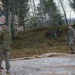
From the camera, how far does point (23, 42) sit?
35.7 m

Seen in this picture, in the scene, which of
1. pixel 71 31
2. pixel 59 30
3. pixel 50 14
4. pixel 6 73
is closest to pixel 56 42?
pixel 59 30

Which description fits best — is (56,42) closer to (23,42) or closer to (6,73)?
(23,42)

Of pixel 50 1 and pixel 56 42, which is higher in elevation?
pixel 50 1

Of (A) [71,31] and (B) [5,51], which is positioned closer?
(B) [5,51]

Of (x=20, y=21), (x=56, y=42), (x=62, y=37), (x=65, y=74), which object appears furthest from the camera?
(x=20, y=21)

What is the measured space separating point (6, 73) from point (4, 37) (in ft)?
4.49

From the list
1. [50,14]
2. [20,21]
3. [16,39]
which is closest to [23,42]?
[16,39]

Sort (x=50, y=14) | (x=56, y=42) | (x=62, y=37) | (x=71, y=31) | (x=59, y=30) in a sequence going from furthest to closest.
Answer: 1. (x=50, y=14)
2. (x=59, y=30)
3. (x=62, y=37)
4. (x=56, y=42)
5. (x=71, y=31)

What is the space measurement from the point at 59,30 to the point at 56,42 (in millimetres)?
5046

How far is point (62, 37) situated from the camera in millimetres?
36125

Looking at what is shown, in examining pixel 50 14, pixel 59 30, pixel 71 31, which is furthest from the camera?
pixel 50 14

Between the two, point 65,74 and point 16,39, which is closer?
point 65,74

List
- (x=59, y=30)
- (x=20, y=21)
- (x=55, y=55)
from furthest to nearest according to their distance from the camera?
(x=20, y=21) → (x=59, y=30) → (x=55, y=55)

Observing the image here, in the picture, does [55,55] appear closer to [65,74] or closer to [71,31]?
[71,31]
